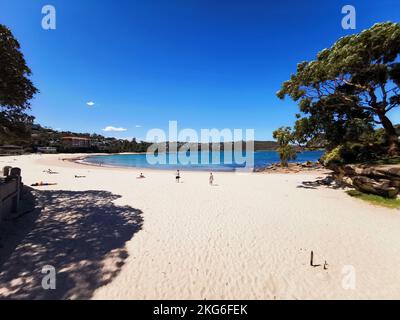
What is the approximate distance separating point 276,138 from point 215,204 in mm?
11324

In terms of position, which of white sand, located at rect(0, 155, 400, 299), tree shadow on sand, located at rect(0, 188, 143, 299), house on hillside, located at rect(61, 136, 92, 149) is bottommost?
white sand, located at rect(0, 155, 400, 299)

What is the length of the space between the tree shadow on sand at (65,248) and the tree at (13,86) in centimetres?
452

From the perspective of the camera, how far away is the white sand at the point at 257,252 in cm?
501

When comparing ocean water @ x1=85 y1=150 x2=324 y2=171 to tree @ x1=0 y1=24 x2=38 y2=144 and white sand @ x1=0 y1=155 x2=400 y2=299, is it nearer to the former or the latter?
white sand @ x1=0 y1=155 x2=400 y2=299

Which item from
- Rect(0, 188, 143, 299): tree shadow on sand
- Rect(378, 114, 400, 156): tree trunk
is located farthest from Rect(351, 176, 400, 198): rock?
Rect(0, 188, 143, 299): tree shadow on sand

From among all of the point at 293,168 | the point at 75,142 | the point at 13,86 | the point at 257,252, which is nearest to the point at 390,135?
the point at 257,252

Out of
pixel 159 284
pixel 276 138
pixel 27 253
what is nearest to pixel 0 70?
pixel 27 253

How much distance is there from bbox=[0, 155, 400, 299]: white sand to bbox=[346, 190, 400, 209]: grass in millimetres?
638

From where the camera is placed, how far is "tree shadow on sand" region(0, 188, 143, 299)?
486 centimetres

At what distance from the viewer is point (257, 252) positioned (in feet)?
22.6

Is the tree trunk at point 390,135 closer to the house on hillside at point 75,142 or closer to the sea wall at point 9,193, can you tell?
the sea wall at point 9,193

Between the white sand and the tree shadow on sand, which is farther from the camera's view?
the white sand

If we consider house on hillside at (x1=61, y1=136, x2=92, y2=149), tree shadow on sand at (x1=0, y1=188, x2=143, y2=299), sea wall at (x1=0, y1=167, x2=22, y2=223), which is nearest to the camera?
tree shadow on sand at (x1=0, y1=188, x2=143, y2=299)

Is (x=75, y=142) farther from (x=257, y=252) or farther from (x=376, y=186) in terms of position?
(x=376, y=186)
